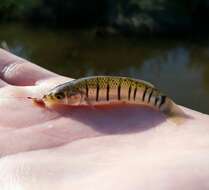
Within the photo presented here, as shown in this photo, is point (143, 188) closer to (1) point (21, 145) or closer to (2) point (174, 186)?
(2) point (174, 186)

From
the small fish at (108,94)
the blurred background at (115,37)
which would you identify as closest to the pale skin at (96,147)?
the small fish at (108,94)

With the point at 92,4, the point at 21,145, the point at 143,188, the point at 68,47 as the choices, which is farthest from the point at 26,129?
the point at 92,4

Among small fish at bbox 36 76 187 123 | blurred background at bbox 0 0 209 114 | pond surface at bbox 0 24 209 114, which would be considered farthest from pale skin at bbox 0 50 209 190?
blurred background at bbox 0 0 209 114

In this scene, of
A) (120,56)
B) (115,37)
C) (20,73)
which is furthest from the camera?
(115,37)

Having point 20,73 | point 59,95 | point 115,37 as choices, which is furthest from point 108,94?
point 115,37

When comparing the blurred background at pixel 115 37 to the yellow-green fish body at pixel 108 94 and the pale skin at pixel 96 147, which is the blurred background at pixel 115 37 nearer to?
the yellow-green fish body at pixel 108 94

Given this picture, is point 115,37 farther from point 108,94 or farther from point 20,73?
point 108,94
